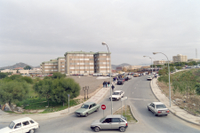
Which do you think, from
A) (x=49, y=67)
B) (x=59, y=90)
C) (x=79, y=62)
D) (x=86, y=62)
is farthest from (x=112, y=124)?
(x=49, y=67)

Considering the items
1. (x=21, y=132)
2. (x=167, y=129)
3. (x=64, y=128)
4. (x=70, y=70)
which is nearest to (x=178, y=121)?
(x=167, y=129)

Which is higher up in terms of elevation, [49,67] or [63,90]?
[49,67]

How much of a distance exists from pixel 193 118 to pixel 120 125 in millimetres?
7631

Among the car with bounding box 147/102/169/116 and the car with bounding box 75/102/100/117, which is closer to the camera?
the car with bounding box 147/102/169/116

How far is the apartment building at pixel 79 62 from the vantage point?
77.4 meters

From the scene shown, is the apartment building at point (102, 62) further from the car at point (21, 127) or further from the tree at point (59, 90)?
the car at point (21, 127)

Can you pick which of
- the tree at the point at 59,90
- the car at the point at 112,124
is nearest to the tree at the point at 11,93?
the tree at the point at 59,90

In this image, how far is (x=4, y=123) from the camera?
13.4 metres

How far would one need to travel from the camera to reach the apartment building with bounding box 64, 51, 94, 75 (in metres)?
77.4

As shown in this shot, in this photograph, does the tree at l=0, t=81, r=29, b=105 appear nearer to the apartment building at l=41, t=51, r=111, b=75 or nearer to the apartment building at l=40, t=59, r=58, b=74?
the apartment building at l=41, t=51, r=111, b=75

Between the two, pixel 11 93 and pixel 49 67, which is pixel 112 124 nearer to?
pixel 11 93

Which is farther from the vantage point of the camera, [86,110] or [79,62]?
[79,62]

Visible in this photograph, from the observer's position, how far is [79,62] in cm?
7875

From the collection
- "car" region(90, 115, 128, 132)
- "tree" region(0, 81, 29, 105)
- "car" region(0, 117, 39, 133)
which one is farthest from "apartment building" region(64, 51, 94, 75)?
"car" region(90, 115, 128, 132)
